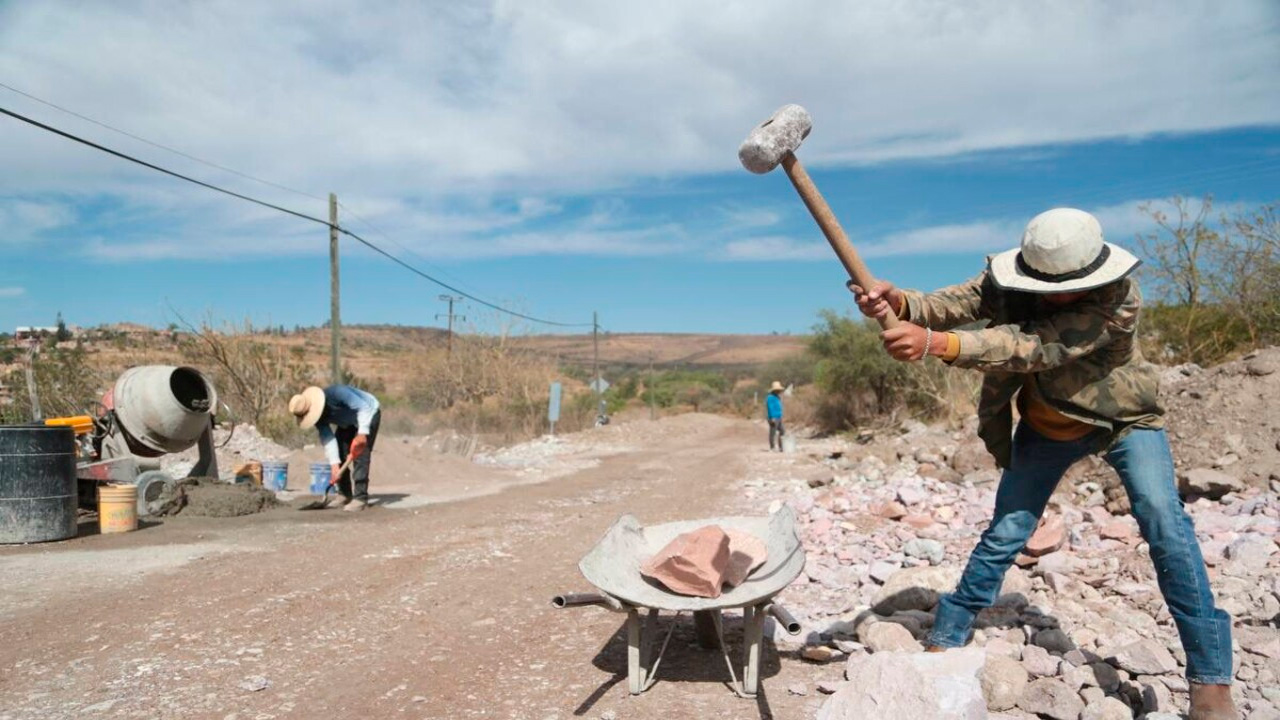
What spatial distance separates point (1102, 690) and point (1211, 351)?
1068cm

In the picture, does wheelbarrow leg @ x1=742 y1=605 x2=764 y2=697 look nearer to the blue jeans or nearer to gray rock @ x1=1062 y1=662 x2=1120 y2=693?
the blue jeans

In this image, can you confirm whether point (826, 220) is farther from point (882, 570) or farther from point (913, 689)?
point (882, 570)

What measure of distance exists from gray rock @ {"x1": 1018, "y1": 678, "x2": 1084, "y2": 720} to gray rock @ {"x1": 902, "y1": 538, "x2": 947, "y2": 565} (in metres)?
2.62

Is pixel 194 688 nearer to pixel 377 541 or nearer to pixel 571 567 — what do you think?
pixel 571 567

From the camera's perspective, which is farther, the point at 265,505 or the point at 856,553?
the point at 265,505

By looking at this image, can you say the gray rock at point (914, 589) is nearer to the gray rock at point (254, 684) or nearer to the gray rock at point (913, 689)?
the gray rock at point (913, 689)

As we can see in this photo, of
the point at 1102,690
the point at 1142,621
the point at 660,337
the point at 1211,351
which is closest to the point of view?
the point at 1102,690

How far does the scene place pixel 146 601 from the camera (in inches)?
234

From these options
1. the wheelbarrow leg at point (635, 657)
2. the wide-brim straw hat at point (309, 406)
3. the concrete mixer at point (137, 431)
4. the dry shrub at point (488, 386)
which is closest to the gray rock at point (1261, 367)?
the wheelbarrow leg at point (635, 657)

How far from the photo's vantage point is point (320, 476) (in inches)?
486

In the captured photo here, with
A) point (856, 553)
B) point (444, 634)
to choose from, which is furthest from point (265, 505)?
point (856, 553)

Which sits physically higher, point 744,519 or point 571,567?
point 744,519

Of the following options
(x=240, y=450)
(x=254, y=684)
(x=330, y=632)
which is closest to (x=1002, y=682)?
→ (x=254, y=684)

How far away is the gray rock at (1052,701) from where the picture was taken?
3643 millimetres
